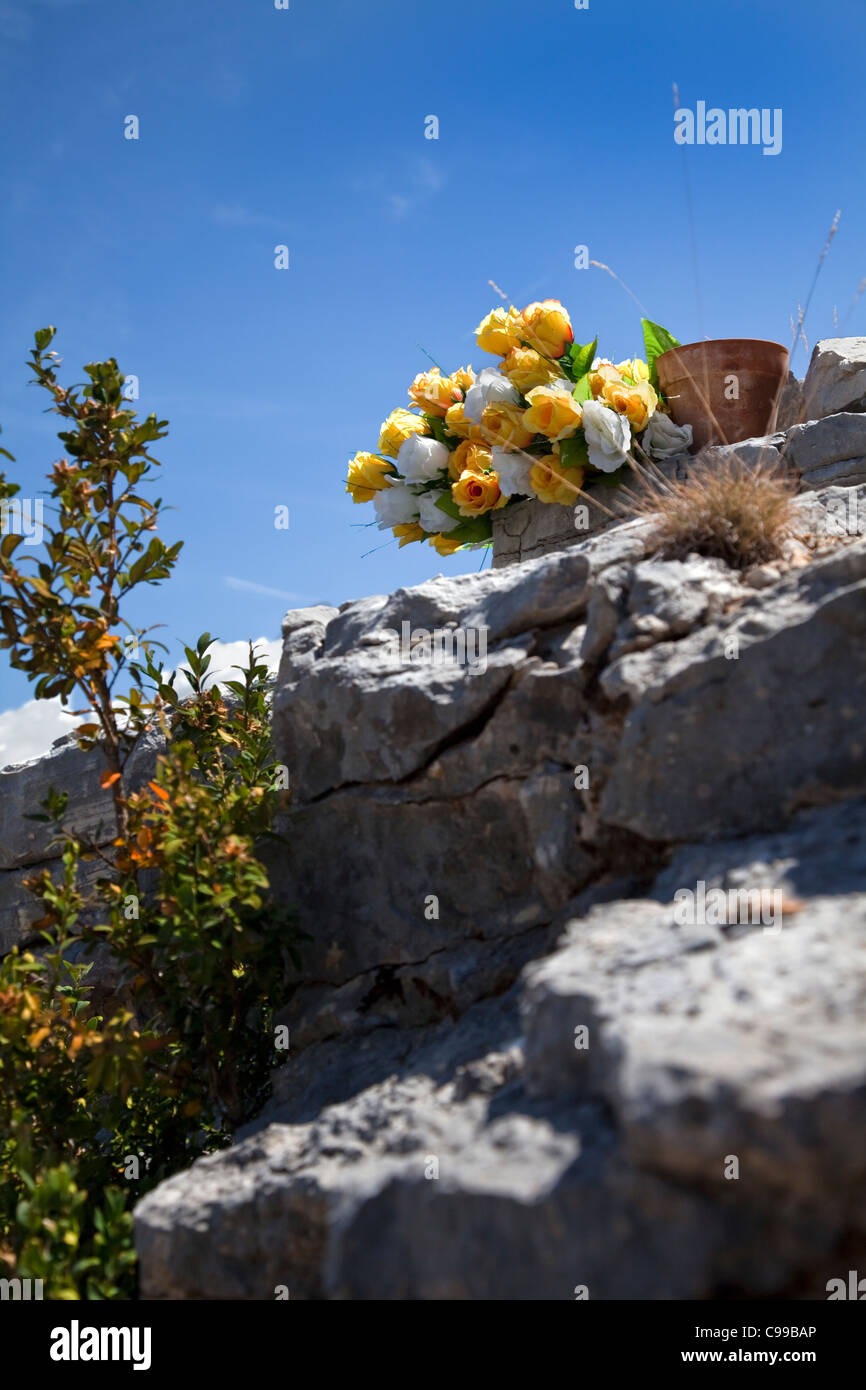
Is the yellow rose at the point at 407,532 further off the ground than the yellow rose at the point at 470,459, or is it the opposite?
the yellow rose at the point at 470,459

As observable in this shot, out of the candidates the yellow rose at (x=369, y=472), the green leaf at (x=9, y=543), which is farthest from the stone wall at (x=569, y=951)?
the yellow rose at (x=369, y=472)

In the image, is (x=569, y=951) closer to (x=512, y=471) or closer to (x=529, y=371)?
(x=512, y=471)

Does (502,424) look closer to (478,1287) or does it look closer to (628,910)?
(628,910)

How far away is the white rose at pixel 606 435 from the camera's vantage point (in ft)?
16.9

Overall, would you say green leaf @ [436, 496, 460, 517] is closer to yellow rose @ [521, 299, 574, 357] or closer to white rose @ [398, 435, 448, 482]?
white rose @ [398, 435, 448, 482]

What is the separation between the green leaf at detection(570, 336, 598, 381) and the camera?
18.9ft

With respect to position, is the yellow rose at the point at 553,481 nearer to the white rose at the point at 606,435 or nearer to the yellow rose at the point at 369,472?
the white rose at the point at 606,435

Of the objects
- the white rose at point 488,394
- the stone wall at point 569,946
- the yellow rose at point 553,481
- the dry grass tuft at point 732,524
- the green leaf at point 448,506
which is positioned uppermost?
the white rose at point 488,394

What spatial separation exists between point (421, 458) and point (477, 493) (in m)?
0.45

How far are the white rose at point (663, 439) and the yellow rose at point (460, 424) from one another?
88cm

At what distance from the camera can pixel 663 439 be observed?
5633mm

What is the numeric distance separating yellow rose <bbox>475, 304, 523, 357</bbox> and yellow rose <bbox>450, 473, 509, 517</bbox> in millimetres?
696

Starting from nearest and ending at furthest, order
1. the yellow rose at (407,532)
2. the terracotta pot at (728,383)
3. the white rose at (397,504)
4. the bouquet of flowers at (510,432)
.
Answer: the bouquet of flowers at (510,432) → the terracotta pot at (728,383) → the white rose at (397,504) → the yellow rose at (407,532)

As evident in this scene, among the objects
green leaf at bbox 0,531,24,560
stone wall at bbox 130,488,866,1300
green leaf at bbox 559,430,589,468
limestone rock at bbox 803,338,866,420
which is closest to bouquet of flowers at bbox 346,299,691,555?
green leaf at bbox 559,430,589,468
